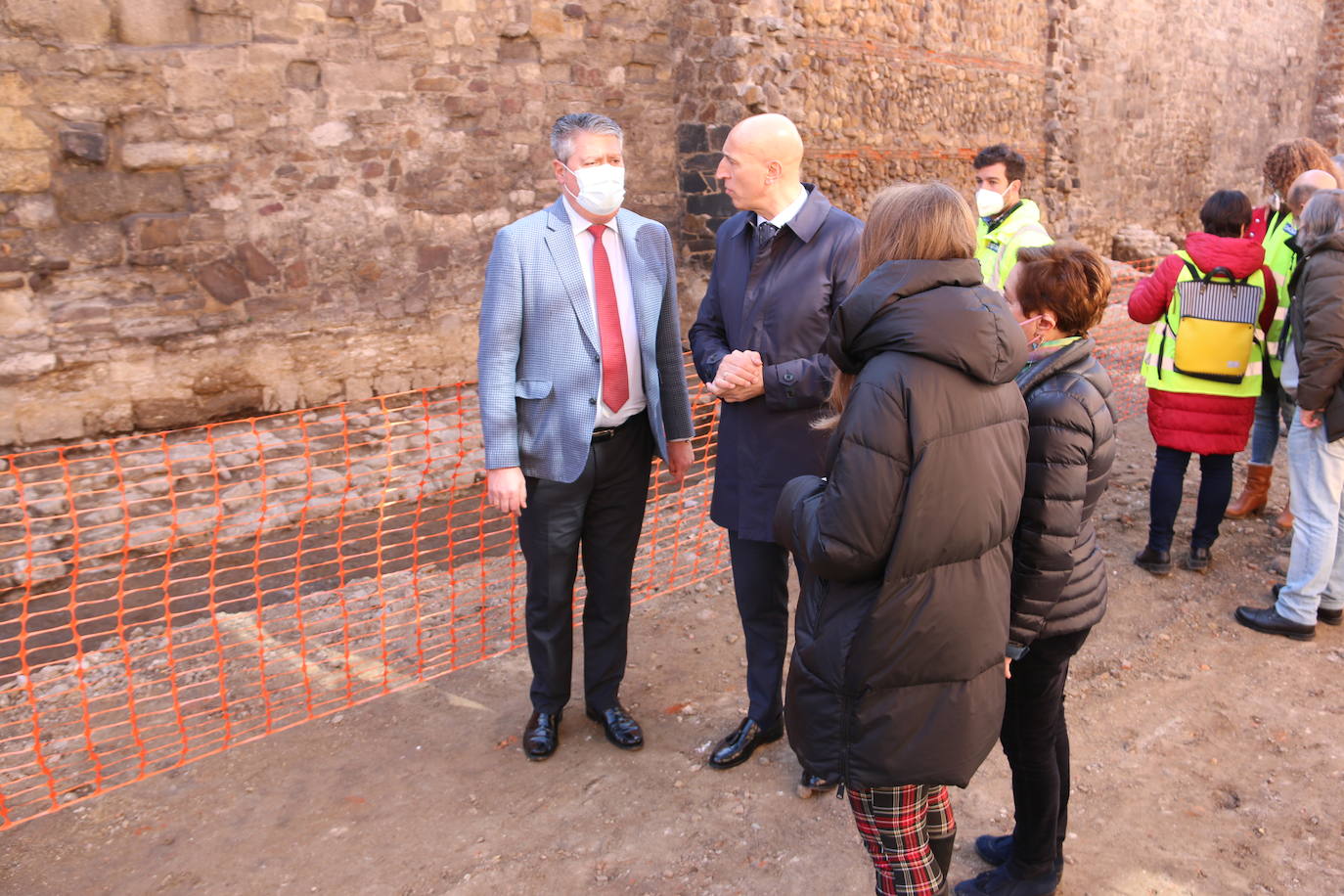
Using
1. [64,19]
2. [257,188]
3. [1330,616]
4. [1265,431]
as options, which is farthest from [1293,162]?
[64,19]

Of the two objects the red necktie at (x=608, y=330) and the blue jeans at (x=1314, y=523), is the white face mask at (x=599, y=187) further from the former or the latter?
the blue jeans at (x=1314, y=523)

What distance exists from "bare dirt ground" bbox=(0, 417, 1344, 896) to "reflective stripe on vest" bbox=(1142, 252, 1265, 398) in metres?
1.04

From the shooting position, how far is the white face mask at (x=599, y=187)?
9.66 ft

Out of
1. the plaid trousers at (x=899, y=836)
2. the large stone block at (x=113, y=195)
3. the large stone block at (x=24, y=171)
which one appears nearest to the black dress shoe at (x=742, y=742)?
the plaid trousers at (x=899, y=836)

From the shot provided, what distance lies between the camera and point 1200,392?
4195 mm

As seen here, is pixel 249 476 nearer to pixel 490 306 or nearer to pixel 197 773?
pixel 197 773

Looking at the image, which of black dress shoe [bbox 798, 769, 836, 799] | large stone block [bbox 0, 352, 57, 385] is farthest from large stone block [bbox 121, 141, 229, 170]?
black dress shoe [bbox 798, 769, 836, 799]

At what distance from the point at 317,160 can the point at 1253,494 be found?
5.27m

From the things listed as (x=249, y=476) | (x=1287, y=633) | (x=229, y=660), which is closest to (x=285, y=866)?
(x=229, y=660)

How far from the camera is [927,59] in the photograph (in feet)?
30.5

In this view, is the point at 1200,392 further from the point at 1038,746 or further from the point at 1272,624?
the point at 1038,746

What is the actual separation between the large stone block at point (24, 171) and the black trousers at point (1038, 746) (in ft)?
16.0

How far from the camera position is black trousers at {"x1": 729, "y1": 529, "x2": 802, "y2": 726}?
3053 millimetres

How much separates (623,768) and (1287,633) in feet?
8.74
